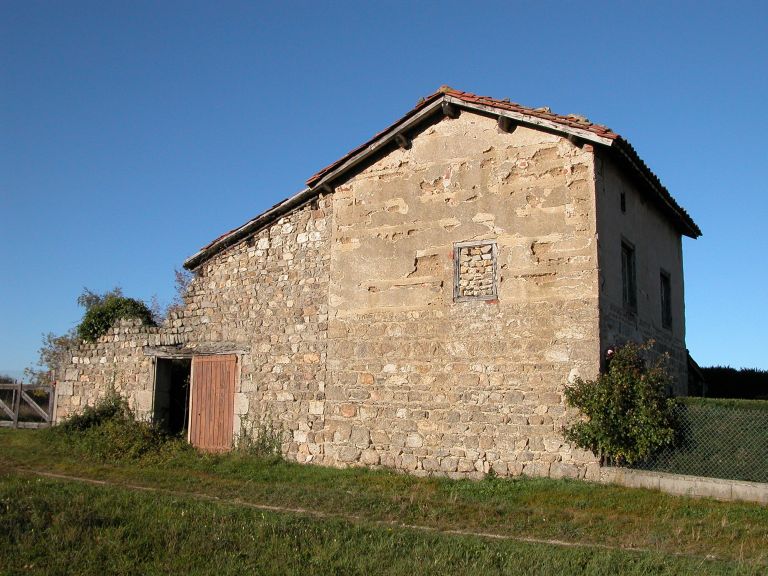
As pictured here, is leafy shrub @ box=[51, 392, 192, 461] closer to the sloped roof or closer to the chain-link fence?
the sloped roof

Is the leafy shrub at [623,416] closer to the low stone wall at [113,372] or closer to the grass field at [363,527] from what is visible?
the grass field at [363,527]

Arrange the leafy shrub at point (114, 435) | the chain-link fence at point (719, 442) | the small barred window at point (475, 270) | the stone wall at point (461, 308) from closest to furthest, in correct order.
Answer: the chain-link fence at point (719, 442), the stone wall at point (461, 308), the small barred window at point (475, 270), the leafy shrub at point (114, 435)

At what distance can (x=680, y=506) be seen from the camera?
9961 mm

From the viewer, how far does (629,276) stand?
1373 centimetres

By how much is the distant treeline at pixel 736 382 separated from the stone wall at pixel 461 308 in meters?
10.1

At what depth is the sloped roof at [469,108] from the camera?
1205cm

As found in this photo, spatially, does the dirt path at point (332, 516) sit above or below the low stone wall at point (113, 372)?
below

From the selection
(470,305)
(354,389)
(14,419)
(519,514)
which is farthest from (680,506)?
(14,419)

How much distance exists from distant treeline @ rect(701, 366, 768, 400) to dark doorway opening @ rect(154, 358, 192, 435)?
45.4 ft

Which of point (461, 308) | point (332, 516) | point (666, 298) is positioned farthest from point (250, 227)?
point (666, 298)

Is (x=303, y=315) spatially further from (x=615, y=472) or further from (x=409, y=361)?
(x=615, y=472)

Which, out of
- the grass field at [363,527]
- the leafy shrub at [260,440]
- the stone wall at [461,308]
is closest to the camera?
the grass field at [363,527]

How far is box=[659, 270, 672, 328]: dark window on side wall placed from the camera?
15689mm

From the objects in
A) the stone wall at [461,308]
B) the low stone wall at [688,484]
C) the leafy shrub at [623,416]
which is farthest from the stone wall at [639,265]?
the low stone wall at [688,484]
